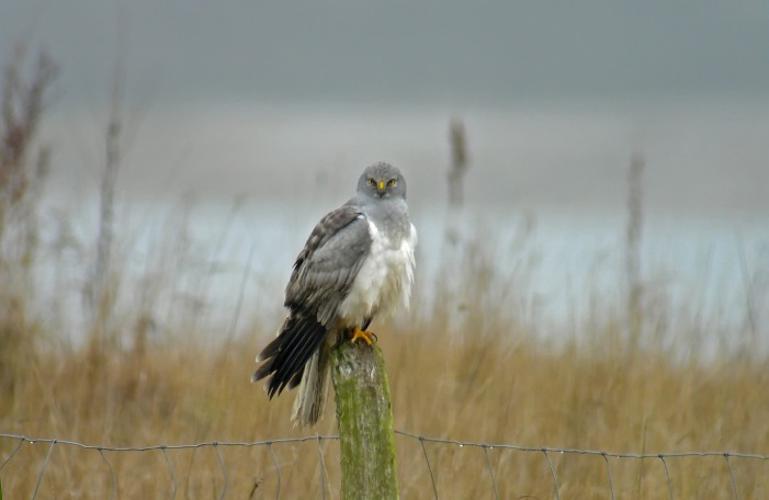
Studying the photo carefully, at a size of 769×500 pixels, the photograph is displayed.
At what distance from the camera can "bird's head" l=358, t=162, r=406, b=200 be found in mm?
4766

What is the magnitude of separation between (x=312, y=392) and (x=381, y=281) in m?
0.53

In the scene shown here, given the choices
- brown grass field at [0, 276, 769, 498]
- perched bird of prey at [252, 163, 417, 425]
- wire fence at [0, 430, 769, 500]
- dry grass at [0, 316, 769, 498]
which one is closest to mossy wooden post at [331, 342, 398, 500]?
wire fence at [0, 430, 769, 500]

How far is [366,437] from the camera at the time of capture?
11.7ft

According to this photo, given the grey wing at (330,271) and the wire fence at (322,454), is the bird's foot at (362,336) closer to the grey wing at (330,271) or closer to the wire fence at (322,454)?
the grey wing at (330,271)

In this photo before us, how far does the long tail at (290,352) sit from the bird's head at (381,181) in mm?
669

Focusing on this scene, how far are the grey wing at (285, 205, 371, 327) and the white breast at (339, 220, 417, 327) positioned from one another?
31mm

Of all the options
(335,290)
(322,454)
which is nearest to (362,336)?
(335,290)

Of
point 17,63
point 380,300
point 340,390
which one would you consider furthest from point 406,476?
point 17,63

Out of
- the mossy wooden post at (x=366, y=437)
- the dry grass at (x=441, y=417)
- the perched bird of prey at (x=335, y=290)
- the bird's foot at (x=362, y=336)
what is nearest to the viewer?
the mossy wooden post at (x=366, y=437)

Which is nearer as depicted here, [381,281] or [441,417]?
[381,281]

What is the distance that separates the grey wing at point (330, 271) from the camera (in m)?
4.48

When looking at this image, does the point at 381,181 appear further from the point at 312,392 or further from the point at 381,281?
the point at 312,392

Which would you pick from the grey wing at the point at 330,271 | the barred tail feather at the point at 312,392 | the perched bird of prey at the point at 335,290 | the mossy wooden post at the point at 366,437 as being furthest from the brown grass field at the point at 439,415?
the mossy wooden post at the point at 366,437

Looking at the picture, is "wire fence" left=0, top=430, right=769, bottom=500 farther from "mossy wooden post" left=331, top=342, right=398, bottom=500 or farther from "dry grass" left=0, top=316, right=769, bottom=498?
"mossy wooden post" left=331, top=342, right=398, bottom=500
